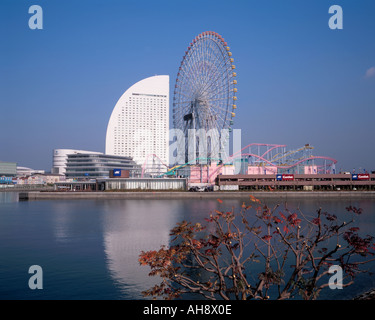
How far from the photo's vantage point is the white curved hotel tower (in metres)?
171

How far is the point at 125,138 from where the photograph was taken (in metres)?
173

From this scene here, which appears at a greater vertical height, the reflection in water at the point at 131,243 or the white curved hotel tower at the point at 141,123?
the white curved hotel tower at the point at 141,123

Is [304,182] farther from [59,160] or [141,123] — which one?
[59,160]

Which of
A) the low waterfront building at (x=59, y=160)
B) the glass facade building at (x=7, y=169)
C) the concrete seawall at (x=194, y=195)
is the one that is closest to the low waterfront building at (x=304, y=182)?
the concrete seawall at (x=194, y=195)

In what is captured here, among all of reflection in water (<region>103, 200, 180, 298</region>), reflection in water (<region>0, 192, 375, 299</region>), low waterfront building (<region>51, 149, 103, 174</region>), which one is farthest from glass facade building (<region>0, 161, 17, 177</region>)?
reflection in water (<region>103, 200, 180, 298</region>)

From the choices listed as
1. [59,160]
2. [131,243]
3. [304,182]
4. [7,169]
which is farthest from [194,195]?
[7,169]

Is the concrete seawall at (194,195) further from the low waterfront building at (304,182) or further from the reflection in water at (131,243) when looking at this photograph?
the reflection in water at (131,243)

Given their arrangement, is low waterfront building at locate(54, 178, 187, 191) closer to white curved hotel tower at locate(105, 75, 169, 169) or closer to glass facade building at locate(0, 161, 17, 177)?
white curved hotel tower at locate(105, 75, 169, 169)

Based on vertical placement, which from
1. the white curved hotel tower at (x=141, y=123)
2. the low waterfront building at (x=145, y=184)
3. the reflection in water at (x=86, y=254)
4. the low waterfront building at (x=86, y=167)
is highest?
the white curved hotel tower at (x=141, y=123)

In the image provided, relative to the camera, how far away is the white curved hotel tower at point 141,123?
17138 centimetres

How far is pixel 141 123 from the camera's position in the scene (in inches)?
6905
